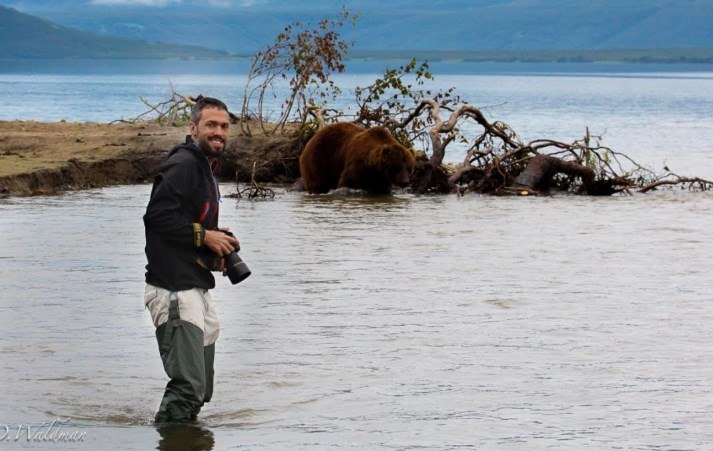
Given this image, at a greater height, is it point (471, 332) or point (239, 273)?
point (239, 273)

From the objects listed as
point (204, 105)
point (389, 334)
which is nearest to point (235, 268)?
point (204, 105)

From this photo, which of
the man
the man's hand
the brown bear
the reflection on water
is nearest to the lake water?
the reflection on water

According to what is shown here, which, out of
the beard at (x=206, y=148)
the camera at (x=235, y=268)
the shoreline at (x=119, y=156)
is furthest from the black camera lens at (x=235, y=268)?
the shoreline at (x=119, y=156)

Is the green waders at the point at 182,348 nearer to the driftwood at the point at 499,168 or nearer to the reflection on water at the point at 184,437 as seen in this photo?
the reflection on water at the point at 184,437

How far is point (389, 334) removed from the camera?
→ 31.3 ft

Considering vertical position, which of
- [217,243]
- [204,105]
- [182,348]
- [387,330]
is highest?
[204,105]

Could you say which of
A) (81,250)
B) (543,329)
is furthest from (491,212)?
(543,329)

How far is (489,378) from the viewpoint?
8242 millimetres

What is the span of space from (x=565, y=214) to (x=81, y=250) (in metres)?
5.98

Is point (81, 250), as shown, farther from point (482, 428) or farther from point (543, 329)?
point (482, 428)

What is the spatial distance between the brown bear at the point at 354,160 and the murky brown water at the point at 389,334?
1.52 meters

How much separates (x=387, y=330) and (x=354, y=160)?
8.28m

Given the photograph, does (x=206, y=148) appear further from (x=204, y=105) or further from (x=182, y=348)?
(x=182, y=348)

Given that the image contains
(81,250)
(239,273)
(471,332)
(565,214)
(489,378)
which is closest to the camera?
(239,273)
